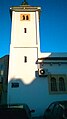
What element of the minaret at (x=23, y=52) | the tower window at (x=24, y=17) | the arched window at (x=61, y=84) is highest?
the tower window at (x=24, y=17)

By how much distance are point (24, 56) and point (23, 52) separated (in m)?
0.52

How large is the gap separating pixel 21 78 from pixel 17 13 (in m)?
8.71

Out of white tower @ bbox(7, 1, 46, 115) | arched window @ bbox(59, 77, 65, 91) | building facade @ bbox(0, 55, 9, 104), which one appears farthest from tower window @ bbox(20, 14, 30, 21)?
arched window @ bbox(59, 77, 65, 91)

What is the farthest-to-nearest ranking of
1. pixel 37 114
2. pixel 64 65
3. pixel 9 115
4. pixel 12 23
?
pixel 12 23 → pixel 64 65 → pixel 37 114 → pixel 9 115

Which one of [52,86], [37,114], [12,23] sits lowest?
[37,114]

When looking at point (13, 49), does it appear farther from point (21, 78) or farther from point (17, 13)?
point (17, 13)

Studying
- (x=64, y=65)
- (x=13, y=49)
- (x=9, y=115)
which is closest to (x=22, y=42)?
(x=13, y=49)

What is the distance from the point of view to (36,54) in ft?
72.2

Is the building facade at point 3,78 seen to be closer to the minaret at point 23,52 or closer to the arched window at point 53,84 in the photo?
the minaret at point 23,52

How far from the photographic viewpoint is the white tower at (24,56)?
2027 cm

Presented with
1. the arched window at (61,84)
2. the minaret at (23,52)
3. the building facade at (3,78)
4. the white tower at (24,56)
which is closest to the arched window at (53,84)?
the arched window at (61,84)

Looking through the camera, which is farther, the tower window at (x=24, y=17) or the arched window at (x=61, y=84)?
the tower window at (x=24, y=17)

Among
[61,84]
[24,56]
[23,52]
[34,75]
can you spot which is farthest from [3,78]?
[61,84]

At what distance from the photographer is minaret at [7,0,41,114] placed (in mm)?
20359
